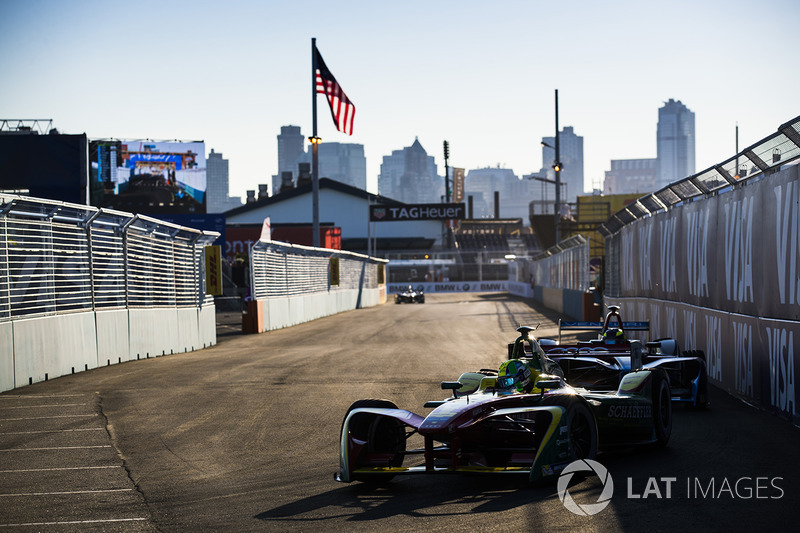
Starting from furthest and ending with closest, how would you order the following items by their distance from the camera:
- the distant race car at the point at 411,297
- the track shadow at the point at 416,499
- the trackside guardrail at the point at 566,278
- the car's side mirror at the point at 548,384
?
1. the distant race car at the point at 411,297
2. the trackside guardrail at the point at 566,278
3. the car's side mirror at the point at 548,384
4. the track shadow at the point at 416,499

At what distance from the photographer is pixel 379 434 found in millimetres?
7461

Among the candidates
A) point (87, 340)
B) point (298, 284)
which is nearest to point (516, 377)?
point (87, 340)

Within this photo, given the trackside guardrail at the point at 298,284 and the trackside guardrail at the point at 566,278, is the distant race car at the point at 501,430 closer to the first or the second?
the trackside guardrail at the point at 298,284

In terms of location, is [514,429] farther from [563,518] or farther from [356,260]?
[356,260]

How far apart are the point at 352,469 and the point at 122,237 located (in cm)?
1226

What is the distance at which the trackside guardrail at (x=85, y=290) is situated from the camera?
13.3 metres

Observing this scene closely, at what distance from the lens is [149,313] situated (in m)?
18.6

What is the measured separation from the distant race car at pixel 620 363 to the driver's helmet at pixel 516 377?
217 cm

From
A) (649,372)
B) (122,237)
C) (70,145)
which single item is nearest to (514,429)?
(649,372)

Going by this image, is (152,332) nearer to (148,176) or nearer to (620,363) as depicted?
(620,363)

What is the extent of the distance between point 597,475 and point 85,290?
11.3 m

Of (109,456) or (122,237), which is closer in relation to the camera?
(109,456)

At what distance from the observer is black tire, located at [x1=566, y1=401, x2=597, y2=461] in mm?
7453

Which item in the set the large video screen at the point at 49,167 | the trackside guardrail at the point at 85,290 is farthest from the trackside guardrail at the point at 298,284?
the large video screen at the point at 49,167
